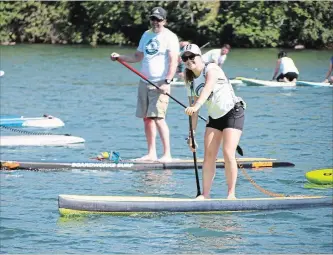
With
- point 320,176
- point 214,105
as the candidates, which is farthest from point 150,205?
point 320,176

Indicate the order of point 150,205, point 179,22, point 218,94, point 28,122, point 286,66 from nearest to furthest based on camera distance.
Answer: point 218,94, point 150,205, point 28,122, point 286,66, point 179,22

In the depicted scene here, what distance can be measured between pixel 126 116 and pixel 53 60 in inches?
664

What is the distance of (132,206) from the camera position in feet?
36.3

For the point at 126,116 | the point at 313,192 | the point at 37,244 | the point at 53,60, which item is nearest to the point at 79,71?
the point at 53,60

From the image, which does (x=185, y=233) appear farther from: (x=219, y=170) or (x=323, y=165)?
(x=323, y=165)

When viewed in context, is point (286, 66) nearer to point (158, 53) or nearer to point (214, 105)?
point (158, 53)

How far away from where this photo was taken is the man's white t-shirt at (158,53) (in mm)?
13477

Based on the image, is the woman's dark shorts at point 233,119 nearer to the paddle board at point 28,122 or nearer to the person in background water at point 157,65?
the person in background water at point 157,65

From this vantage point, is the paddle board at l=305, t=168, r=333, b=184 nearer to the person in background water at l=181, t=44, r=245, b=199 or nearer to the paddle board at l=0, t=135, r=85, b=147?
the person in background water at l=181, t=44, r=245, b=199

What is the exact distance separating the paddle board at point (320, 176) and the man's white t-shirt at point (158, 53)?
2162 millimetres

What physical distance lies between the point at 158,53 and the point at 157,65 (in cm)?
15

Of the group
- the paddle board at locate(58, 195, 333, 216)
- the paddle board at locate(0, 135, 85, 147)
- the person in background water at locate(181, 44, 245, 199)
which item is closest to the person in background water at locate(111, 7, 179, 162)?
the person in background water at locate(181, 44, 245, 199)

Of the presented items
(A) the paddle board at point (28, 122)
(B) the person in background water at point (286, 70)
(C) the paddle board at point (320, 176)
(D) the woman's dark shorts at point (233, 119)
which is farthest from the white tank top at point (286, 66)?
(D) the woman's dark shorts at point (233, 119)

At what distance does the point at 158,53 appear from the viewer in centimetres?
1350
